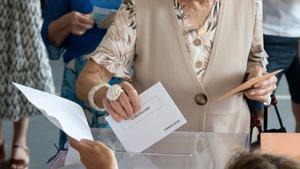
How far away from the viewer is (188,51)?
157cm

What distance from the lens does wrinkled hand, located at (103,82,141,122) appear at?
1.40 metres

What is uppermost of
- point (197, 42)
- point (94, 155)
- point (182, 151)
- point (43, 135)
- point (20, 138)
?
point (197, 42)

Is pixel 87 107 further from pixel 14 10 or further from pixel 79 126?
pixel 14 10

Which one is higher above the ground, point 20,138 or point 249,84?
point 249,84

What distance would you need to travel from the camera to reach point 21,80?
2.98 meters

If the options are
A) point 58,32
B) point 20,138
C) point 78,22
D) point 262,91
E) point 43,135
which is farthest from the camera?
point 43,135

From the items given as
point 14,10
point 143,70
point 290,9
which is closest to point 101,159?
point 143,70

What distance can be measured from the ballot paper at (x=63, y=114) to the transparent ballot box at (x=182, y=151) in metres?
0.08

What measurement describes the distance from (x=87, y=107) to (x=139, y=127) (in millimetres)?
617

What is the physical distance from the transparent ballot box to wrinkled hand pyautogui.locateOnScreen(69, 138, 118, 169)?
0.11 meters

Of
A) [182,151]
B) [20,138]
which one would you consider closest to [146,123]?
[182,151]

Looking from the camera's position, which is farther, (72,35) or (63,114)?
(72,35)

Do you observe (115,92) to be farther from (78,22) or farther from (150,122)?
(78,22)

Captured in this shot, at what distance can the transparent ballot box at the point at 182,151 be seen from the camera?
1.41 metres
